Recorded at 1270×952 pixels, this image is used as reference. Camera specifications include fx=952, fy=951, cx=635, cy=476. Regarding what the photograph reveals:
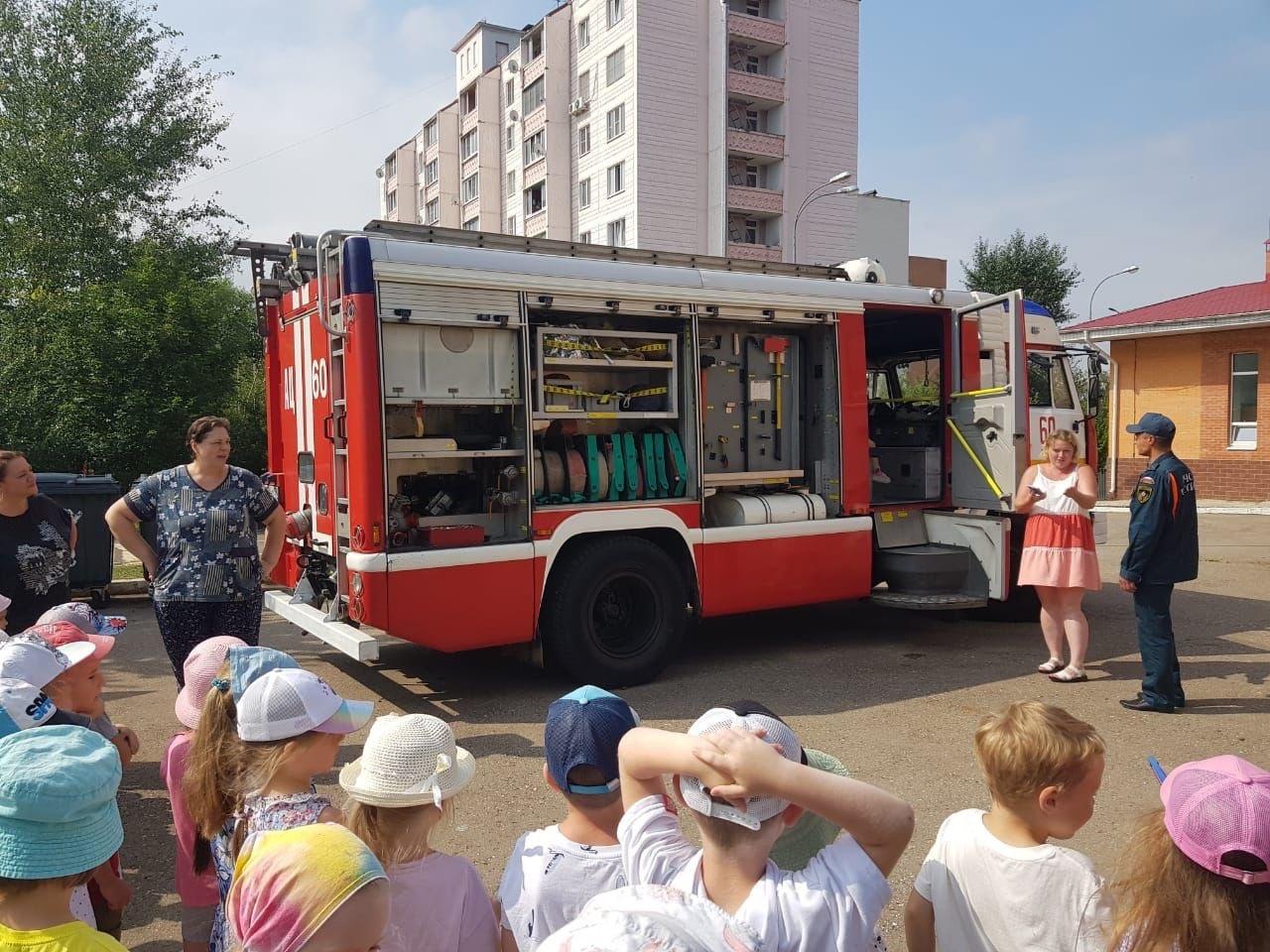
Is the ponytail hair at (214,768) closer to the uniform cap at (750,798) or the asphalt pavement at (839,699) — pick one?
the uniform cap at (750,798)

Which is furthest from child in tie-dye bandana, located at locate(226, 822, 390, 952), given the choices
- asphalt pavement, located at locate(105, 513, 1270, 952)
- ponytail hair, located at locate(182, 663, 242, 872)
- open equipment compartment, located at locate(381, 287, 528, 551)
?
open equipment compartment, located at locate(381, 287, 528, 551)

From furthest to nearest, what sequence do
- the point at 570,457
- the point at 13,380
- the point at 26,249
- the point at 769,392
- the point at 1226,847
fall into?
1. the point at 26,249
2. the point at 13,380
3. the point at 769,392
4. the point at 570,457
5. the point at 1226,847

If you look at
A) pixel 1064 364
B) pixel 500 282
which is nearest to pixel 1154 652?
pixel 1064 364

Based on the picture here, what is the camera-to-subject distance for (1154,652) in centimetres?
602

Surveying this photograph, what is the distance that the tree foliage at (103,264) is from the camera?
14359mm

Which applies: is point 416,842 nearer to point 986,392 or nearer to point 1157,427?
point 1157,427

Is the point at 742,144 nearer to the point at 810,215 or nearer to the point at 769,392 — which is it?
the point at 810,215

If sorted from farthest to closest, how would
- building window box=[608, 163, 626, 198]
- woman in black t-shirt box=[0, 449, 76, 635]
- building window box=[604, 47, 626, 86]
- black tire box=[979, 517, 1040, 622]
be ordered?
building window box=[608, 163, 626, 198] → building window box=[604, 47, 626, 86] → black tire box=[979, 517, 1040, 622] → woman in black t-shirt box=[0, 449, 76, 635]

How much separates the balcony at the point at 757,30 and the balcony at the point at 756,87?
1436 mm

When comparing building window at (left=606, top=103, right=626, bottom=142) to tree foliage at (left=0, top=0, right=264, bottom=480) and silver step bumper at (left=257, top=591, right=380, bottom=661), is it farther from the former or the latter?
silver step bumper at (left=257, top=591, right=380, bottom=661)

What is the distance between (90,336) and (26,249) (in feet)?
14.8

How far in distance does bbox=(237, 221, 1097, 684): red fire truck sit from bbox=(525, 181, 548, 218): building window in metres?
→ 43.1

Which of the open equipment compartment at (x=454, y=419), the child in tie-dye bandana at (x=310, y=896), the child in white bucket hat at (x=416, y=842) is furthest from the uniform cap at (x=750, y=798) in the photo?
the open equipment compartment at (x=454, y=419)

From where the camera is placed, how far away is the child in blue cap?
203cm
